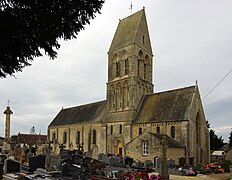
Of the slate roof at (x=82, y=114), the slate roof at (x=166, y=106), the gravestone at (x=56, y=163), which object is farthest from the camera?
the slate roof at (x=82, y=114)

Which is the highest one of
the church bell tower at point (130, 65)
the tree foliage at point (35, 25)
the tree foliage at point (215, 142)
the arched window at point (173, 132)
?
the church bell tower at point (130, 65)

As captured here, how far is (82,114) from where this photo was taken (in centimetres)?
4797

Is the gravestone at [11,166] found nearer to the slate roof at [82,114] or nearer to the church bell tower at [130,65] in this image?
the church bell tower at [130,65]

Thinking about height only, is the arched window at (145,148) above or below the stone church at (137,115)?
below

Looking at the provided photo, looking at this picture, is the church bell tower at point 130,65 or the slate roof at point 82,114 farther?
the slate roof at point 82,114

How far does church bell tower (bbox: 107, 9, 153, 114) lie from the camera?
37875 mm

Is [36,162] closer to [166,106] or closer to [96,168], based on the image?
[96,168]

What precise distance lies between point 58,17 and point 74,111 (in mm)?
49247

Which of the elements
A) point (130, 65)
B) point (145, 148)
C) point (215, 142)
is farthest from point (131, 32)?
point (215, 142)

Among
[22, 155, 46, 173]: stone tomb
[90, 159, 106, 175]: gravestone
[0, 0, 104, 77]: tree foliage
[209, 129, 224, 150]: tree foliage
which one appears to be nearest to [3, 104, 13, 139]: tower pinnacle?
[22, 155, 46, 173]: stone tomb

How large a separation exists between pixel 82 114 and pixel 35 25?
45.5m

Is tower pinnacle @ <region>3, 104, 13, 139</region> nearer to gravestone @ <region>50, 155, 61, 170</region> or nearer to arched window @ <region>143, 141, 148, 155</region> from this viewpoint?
gravestone @ <region>50, 155, 61, 170</region>

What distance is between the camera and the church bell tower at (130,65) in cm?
3788

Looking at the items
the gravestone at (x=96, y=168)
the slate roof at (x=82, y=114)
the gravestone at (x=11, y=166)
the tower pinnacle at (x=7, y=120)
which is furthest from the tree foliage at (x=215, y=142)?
the gravestone at (x=11, y=166)
